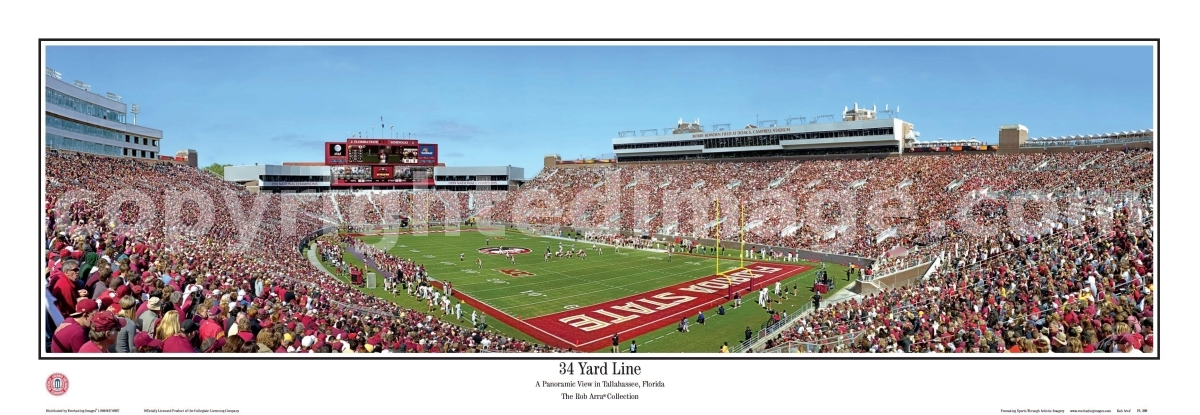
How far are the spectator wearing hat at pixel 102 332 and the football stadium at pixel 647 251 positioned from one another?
2cm

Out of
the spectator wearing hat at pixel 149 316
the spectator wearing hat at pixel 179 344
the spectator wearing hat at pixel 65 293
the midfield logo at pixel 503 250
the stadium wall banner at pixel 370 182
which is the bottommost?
the midfield logo at pixel 503 250

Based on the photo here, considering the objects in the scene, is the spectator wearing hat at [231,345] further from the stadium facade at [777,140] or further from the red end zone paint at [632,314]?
the stadium facade at [777,140]

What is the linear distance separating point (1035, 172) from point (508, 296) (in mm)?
23246

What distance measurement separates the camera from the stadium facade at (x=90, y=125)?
19.8 m

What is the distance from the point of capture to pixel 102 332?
595cm

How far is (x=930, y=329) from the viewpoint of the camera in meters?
8.89

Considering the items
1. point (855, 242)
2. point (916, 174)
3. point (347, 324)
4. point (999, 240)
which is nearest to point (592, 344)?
point (347, 324)

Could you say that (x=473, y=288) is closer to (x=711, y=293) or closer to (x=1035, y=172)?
(x=711, y=293)

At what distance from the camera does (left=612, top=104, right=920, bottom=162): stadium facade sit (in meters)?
36.7

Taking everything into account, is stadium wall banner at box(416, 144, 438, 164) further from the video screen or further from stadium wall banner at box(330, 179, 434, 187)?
stadium wall banner at box(330, 179, 434, 187)

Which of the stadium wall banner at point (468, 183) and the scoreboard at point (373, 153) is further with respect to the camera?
the stadium wall banner at point (468, 183)

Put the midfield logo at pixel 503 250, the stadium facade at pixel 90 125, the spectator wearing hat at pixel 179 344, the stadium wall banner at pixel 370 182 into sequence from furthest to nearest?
1. the stadium wall banner at pixel 370 182
2. the midfield logo at pixel 503 250
3. the stadium facade at pixel 90 125
4. the spectator wearing hat at pixel 179 344

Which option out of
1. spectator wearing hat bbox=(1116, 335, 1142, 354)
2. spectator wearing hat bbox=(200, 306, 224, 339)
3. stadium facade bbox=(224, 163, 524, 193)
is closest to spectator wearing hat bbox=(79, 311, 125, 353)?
spectator wearing hat bbox=(200, 306, 224, 339)

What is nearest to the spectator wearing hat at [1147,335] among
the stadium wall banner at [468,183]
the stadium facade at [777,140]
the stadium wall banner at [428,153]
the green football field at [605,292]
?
the green football field at [605,292]
